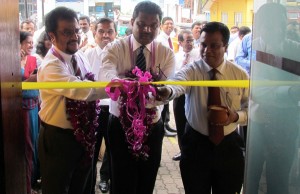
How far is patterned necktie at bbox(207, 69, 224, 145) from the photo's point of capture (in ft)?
8.32

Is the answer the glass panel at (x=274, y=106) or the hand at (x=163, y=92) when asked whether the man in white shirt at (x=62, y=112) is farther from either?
the glass panel at (x=274, y=106)

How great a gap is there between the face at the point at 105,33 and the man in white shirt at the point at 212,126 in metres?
1.56

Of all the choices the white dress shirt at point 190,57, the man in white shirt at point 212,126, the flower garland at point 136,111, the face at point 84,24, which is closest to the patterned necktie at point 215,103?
the man in white shirt at point 212,126

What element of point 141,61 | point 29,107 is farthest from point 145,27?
point 29,107

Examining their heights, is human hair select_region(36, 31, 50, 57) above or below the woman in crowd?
above

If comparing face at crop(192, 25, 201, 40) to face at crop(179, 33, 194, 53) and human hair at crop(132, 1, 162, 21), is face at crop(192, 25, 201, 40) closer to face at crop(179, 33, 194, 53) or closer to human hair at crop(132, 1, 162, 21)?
face at crop(179, 33, 194, 53)

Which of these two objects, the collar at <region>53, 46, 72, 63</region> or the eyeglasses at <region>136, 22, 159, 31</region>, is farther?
the eyeglasses at <region>136, 22, 159, 31</region>

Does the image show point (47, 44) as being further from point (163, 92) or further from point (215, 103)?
point (215, 103)

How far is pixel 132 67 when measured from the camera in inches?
107

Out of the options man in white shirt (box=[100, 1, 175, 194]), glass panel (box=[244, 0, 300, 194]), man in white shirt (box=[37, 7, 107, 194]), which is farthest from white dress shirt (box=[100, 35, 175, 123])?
glass panel (box=[244, 0, 300, 194])

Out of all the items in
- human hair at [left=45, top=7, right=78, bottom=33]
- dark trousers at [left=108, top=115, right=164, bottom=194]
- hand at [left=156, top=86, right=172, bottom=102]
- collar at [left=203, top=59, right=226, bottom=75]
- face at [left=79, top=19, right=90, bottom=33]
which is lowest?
dark trousers at [left=108, top=115, right=164, bottom=194]

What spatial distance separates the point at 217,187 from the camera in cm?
266

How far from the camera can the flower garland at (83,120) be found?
2.50m

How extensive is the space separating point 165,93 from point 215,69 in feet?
1.45
